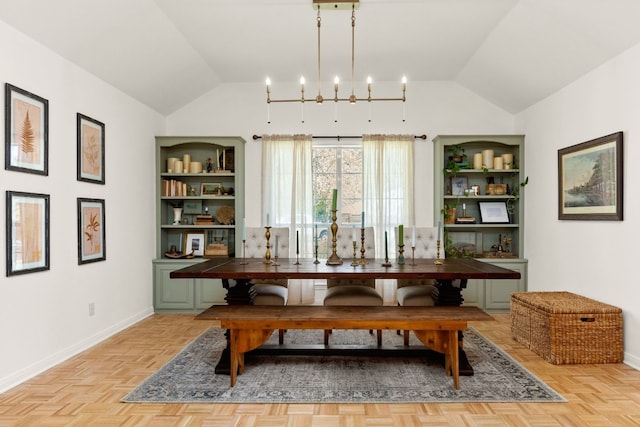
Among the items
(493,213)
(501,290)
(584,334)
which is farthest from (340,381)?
(493,213)

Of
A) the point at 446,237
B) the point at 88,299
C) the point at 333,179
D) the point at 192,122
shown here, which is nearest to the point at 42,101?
the point at 88,299

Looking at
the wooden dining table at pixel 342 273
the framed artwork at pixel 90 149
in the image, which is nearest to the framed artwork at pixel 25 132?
the framed artwork at pixel 90 149

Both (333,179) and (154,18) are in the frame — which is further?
(333,179)

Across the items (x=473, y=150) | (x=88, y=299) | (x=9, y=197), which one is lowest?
(x=88, y=299)

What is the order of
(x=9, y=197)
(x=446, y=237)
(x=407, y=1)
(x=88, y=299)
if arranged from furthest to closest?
(x=446, y=237), (x=88, y=299), (x=407, y=1), (x=9, y=197)

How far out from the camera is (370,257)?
14.1 feet

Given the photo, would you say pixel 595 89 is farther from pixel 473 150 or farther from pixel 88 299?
pixel 88 299

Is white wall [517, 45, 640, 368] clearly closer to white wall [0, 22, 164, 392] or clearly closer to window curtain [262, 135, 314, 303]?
window curtain [262, 135, 314, 303]

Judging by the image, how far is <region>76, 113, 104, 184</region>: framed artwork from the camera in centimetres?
374

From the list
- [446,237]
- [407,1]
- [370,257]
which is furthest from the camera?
[446,237]

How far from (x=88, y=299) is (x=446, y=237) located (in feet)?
13.1

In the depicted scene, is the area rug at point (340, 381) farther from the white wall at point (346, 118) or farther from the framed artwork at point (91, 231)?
the white wall at point (346, 118)

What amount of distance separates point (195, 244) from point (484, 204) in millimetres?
3676

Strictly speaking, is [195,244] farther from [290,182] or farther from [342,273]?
[342,273]
